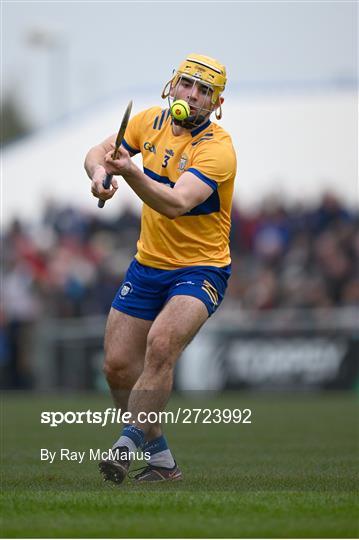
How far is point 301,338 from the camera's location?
1939cm

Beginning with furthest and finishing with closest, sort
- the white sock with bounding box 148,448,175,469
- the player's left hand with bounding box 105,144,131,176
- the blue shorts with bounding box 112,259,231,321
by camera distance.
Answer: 1. the white sock with bounding box 148,448,175,469
2. the blue shorts with bounding box 112,259,231,321
3. the player's left hand with bounding box 105,144,131,176

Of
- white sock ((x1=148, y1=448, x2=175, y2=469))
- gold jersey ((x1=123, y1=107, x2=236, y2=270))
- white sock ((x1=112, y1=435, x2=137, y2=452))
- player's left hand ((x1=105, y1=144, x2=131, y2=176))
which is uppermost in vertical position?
player's left hand ((x1=105, y1=144, x2=131, y2=176))

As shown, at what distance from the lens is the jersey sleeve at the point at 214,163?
789 centimetres

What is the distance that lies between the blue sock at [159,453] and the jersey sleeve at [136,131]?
2.00 meters

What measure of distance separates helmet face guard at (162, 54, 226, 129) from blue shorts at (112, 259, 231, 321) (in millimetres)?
981

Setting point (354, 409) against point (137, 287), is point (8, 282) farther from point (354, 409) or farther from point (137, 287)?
point (137, 287)

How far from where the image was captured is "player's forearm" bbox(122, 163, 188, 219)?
24.1 ft

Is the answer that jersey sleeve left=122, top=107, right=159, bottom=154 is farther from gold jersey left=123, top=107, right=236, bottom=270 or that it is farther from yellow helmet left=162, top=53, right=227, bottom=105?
yellow helmet left=162, top=53, right=227, bottom=105

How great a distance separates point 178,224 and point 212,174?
47cm

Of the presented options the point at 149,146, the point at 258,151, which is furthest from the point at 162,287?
the point at 258,151

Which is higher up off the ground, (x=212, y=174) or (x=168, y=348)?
(x=212, y=174)

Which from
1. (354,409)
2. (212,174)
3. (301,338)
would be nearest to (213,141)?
(212,174)

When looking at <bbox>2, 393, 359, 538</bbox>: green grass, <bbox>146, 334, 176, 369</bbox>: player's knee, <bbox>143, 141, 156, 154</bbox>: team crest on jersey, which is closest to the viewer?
<bbox>2, 393, 359, 538</bbox>: green grass

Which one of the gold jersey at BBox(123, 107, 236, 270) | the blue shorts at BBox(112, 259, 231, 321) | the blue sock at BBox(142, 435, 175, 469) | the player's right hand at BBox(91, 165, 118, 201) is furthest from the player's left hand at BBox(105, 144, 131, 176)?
the blue sock at BBox(142, 435, 175, 469)
